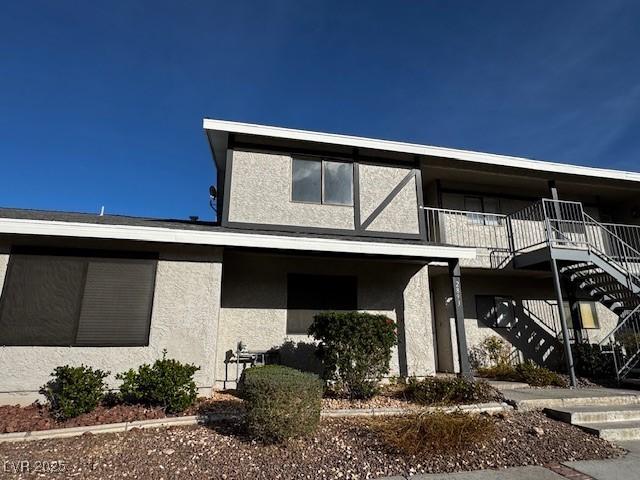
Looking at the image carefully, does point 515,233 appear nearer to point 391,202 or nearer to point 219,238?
point 391,202

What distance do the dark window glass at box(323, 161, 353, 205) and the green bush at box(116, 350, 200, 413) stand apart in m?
5.00

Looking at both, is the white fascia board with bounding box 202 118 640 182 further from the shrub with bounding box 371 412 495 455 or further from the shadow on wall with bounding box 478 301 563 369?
the shrub with bounding box 371 412 495 455

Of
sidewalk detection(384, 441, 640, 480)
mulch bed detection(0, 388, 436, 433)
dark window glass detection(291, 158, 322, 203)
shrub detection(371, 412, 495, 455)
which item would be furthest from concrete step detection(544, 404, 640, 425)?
dark window glass detection(291, 158, 322, 203)

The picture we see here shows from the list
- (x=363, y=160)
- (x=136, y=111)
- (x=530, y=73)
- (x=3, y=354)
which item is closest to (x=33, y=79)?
(x=136, y=111)

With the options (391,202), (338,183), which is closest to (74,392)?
(338,183)

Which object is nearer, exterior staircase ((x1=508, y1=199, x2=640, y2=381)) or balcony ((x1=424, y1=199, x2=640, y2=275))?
exterior staircase ((x1=508, y1=199, x2=640, y2=381))

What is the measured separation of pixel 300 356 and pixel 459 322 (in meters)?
3.59

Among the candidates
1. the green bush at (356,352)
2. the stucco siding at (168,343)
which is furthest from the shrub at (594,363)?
the stucco siding at (168,343)

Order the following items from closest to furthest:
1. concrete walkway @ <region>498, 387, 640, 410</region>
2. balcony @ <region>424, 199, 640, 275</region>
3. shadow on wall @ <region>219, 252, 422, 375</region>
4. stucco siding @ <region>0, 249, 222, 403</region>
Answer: stucco siding @ <region>0, 249, 222, 403</region>, concrete walkway @ <region>498, 387, 640, 410</region>, shadow on wall @ <region>219, 252, 422, 375</region>, balcony @ <region>424, 199, 640, 275</region>

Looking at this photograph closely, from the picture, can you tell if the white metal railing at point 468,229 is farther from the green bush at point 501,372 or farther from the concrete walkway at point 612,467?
the concrete walkway at point 612,467

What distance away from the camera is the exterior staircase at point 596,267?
877cm

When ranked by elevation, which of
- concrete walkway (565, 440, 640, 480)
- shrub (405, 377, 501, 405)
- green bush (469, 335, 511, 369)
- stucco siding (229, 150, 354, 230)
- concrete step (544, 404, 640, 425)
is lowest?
concrete walkway (565, 440, 640, 480)

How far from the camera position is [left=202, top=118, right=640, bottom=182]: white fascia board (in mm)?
8250

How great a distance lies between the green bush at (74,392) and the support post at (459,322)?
22.0ft
